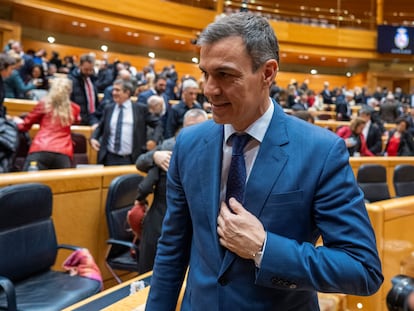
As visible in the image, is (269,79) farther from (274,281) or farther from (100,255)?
(100,255)

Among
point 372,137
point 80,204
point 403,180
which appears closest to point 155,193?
point 80,204

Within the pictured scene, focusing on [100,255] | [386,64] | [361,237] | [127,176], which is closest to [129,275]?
[100,255]

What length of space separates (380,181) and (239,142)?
4344mm

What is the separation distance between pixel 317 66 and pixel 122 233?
21.0 meters

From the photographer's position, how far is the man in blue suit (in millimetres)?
954

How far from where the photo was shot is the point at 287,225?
3.28ft

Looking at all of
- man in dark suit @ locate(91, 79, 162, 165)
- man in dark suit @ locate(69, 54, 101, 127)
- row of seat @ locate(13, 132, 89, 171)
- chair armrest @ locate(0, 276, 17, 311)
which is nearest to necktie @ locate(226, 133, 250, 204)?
chair armrest @ locate(0, 276, 17, 311)

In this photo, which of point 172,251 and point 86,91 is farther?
point 86,91

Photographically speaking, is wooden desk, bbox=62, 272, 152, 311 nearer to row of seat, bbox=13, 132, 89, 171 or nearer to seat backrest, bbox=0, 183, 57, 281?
seat backrest, bbox=0, 183, 57, 281

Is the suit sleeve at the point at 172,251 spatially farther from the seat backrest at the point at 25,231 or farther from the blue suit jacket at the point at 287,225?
the seat backrest at the point at 25,231

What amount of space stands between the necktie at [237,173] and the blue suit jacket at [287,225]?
1.1 inches

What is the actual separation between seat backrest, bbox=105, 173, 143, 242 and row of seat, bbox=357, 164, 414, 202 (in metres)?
2.53

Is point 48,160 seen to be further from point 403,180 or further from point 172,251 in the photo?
point 403,180

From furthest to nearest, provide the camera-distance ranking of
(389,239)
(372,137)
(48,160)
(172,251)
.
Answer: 1. (372,137)
2. (48,160)
3. (389,239)
4. (172,251)
